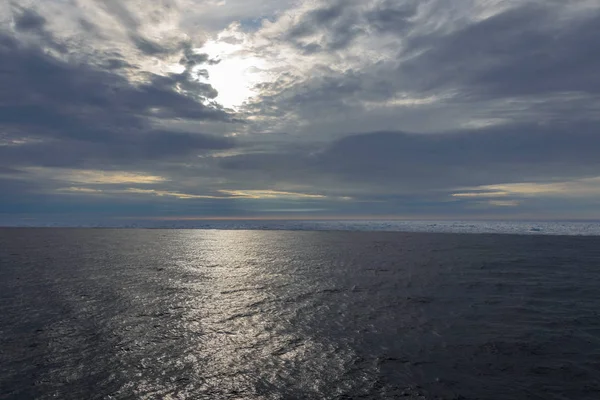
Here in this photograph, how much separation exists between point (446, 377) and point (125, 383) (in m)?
12.0

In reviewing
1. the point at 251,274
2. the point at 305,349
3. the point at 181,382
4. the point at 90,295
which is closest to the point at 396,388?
the point at 305,349

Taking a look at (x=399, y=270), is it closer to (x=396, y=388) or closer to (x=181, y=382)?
(x=396, y=388)

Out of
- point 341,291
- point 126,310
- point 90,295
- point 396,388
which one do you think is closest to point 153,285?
point 90,295

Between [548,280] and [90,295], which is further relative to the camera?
[548,280]

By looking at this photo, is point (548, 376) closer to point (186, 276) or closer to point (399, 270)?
point (399, 270)

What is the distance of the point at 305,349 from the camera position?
52.7 ft

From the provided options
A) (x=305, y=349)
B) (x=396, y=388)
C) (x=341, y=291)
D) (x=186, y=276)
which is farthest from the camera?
(x=186, y=276)

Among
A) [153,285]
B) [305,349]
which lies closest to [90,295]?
[153,285]

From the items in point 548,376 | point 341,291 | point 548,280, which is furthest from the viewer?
point 548,280

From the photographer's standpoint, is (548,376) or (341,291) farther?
(341,291)

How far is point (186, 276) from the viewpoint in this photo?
3866 centimetres

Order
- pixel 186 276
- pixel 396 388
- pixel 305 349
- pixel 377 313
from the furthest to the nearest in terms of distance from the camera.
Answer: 1. pixel 186 276
2. pixel 377 313
3. pixel 305 349
4. pixel 396 388

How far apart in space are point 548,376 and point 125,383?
52.1 ft

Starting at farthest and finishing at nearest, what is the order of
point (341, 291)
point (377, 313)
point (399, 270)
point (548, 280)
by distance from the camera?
point (399, 270) < point (548, 280) < point (341, 291) < point (377, 313)
